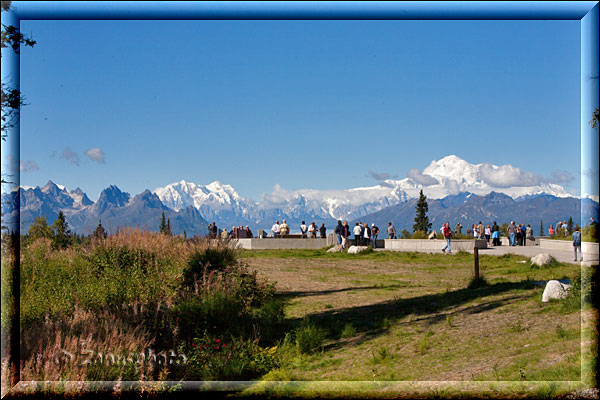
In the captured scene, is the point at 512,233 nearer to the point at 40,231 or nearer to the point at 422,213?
the point at 40,231

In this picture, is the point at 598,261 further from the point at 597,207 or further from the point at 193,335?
the point at 193,335

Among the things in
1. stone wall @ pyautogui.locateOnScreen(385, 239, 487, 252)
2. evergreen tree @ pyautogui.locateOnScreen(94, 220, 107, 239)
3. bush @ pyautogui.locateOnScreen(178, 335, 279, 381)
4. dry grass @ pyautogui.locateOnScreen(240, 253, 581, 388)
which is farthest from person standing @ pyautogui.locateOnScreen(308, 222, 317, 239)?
bush @ pyautogui.locateOnScreen(178, 335, 279, 381)

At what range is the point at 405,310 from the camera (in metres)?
11.7

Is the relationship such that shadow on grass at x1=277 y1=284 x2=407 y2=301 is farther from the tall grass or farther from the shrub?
the shrub

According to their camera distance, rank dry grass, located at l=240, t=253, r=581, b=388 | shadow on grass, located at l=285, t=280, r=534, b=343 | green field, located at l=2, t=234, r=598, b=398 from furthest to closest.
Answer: shadow on grass, located at l=285, t=280, r=534, b=343, dry grass, located at l=240, t=253, r=581, b=388, green field, located at l=2, t=234, r=598, b=398

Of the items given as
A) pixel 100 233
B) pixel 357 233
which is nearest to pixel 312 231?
pixel 357 233

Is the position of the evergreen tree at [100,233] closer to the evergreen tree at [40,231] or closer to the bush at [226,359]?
the evergreen tree at [40,231]

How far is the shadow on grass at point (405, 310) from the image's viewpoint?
10.5m

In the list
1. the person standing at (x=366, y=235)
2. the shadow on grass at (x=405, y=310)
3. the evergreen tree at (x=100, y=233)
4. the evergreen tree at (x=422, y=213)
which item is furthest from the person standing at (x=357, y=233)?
the evergreen tree at (x=422, y=213)

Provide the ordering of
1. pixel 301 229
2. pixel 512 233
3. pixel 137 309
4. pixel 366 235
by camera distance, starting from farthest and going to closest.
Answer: pixel 512 233, pixel 301 229, pixel 366 235, pixel 137 309

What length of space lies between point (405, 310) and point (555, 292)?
9.68 feet

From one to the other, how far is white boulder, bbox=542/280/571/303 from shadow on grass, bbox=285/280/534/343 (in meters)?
0.82

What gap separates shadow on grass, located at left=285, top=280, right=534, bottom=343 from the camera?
34.4 feet

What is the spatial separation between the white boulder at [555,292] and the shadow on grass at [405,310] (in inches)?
32.3
